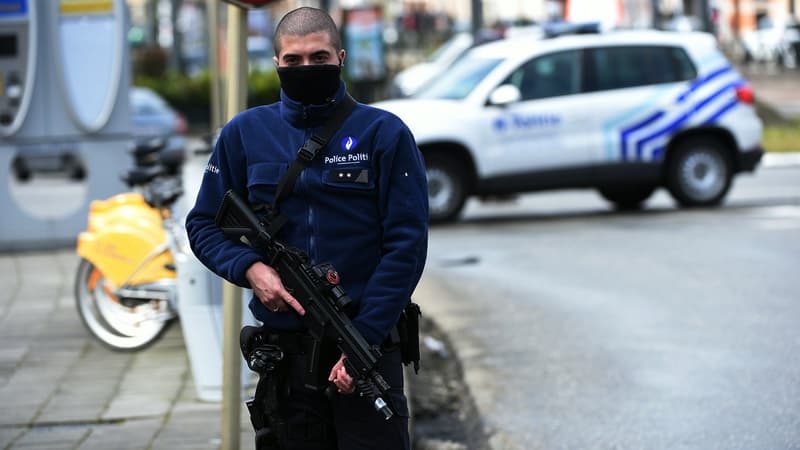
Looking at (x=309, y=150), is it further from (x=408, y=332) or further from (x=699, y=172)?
(x=699, y=172)

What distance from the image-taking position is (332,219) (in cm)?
379

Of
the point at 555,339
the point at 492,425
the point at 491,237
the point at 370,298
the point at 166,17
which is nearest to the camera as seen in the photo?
the point at 370,298

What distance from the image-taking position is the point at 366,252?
3.82m

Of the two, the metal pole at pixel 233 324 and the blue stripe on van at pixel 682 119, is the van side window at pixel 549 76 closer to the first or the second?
the blue stripe on van at pixel 682 119

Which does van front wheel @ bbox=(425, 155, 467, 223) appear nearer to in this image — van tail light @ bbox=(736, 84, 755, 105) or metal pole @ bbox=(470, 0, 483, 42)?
van tail light @ bbox=(736, 84, 755, 105)

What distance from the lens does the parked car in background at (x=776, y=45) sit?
49.3m

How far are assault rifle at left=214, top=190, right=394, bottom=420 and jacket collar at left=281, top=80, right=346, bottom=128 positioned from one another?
278 millimetres

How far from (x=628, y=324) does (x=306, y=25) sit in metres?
5.71

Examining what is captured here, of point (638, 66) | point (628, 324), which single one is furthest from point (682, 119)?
point (628, 324)

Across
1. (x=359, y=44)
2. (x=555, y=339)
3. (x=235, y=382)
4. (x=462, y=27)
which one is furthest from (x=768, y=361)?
(x=462, y=27)

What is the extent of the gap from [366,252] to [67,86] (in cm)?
995

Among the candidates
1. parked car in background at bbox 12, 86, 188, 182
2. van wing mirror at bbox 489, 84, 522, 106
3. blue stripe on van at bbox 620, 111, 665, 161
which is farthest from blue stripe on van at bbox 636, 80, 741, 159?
parked car in background at bbox 12, 86, 188, 182

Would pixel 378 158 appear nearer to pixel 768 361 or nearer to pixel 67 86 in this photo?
pixel 768 361

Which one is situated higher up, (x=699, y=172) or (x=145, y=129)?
(x=699, y=172)
